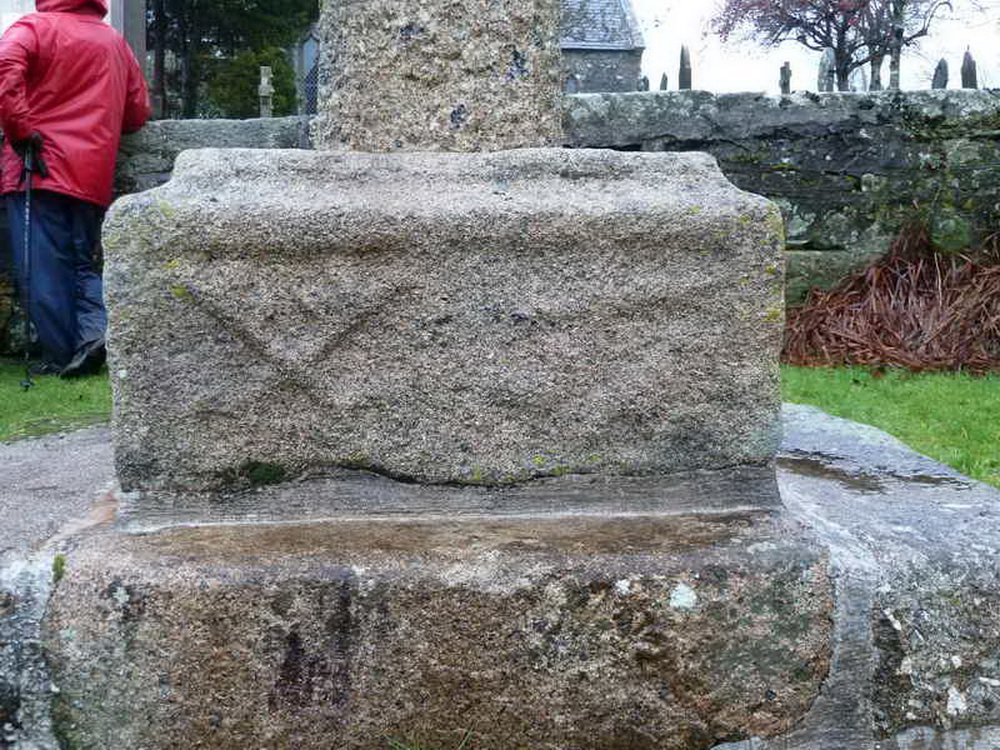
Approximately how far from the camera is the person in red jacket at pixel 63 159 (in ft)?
13.2

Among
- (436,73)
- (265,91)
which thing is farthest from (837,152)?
(265,91)

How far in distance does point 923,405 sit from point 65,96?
12.0 feet

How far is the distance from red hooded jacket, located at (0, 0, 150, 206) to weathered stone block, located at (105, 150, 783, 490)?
304cm

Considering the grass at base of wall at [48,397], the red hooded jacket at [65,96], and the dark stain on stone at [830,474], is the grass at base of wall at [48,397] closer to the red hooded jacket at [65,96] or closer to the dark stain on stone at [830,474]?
the red hooded jacket at [65,96]

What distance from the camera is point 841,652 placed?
1.19 meters

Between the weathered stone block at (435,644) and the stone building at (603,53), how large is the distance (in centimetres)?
2985

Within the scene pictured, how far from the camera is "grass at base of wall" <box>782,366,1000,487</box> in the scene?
2.87 metres

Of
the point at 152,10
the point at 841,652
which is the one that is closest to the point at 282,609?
the point at 841,652

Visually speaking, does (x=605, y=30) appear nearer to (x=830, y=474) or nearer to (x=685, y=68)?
(x=685, y=68)

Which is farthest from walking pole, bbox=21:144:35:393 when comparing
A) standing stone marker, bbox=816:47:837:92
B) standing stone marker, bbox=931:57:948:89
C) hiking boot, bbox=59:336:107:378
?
standing stone marker, bbox=816:47:837:92

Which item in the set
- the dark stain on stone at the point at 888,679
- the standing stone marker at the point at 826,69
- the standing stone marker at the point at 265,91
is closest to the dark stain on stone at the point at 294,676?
the dark stain on stone at the point at 888,679

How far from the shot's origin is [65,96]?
4.11 metres

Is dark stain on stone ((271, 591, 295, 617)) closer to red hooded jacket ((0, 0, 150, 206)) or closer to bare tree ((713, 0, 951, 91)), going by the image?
red hooded jacket ((0, 0, 150, 206))

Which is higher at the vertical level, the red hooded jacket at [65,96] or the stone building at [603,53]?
the stone building at [603,53]
